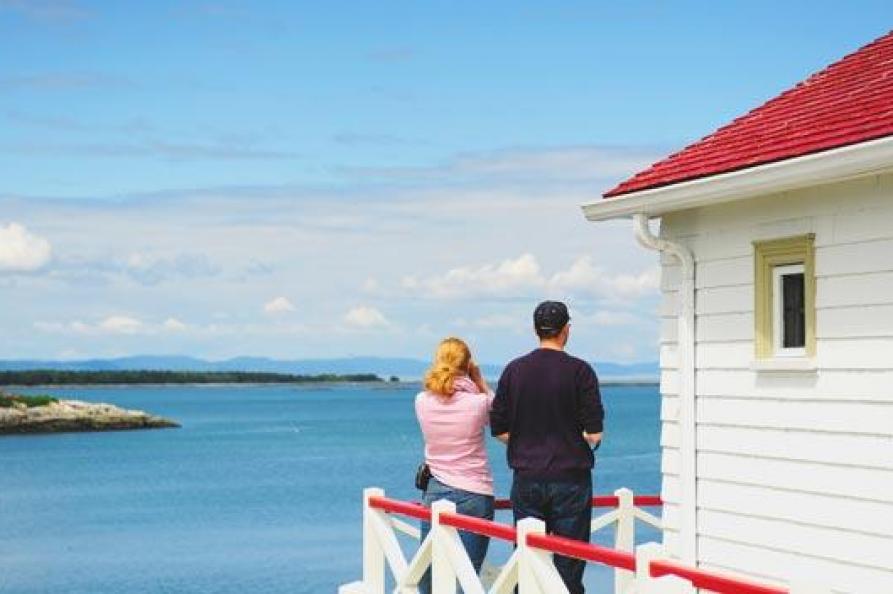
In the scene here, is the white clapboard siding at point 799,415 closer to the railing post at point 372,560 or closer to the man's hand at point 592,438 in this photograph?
the man's hand at point 592,438

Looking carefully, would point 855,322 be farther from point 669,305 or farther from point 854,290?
point 669,305

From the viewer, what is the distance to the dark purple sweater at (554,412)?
8.76m

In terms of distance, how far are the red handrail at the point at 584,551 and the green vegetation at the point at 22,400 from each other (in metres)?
111

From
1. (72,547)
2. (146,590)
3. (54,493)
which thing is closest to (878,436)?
(146,590)

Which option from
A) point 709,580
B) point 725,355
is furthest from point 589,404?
point 709,580

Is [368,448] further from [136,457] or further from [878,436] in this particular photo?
[878,436]

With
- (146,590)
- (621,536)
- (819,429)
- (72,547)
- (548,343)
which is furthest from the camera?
(72,547)

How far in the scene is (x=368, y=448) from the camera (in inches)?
3821

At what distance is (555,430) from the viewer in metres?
8.80

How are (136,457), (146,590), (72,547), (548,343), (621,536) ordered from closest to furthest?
(548,343)
(621,536)
(146,590)
(72,547)
(136,457)

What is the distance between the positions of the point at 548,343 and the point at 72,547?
38.8m

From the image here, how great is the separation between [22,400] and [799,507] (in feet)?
367

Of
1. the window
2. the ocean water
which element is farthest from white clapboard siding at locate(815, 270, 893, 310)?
the ocean water

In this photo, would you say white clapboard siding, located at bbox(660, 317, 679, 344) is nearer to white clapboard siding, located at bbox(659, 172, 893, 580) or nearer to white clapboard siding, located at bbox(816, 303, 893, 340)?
white clapboard siding, located at bbox(659, 172, 893, 580)
